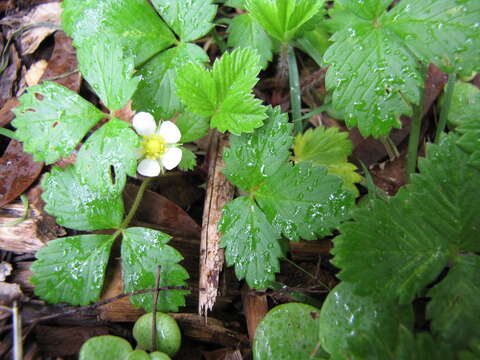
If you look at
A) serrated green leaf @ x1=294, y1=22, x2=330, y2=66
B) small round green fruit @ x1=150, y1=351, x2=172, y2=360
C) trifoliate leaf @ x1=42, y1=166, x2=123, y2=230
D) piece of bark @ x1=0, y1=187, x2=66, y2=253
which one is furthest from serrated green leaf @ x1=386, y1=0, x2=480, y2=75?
piece of bark @ x1=0, y1=187, x2=66, y2=253

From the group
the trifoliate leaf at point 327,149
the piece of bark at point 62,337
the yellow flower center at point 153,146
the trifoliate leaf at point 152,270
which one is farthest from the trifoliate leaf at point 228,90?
the piece of bark at point 62,337

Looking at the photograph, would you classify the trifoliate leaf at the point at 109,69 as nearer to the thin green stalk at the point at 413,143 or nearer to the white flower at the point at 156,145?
the white flower at the point at 156,145

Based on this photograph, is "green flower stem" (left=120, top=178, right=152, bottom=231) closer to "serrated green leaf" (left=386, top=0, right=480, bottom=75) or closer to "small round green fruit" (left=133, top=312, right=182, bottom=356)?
"small round green fruit" (left=133, top=312, right=182, bottom=356)

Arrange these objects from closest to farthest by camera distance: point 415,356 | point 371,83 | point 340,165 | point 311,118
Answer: point 415,356, point 371,83, point 340,165, point 311,118

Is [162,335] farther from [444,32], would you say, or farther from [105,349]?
[444,32]

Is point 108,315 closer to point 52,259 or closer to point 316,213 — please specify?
point 52,259

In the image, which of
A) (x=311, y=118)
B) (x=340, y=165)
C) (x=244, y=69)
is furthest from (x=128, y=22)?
(x=340, y=165)
